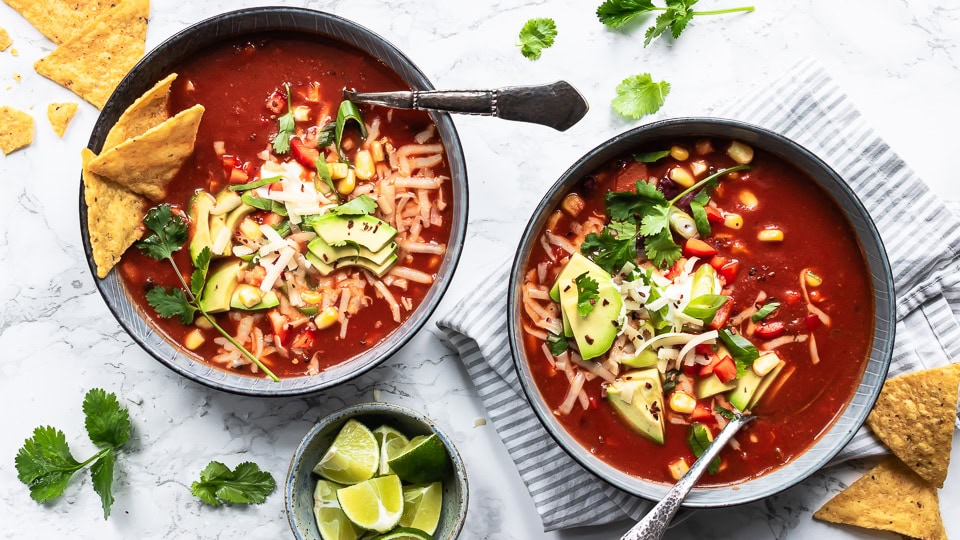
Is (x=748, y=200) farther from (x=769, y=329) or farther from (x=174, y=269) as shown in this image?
(x=174, y=269)

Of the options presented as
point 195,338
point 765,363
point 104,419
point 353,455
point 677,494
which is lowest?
point 104,419

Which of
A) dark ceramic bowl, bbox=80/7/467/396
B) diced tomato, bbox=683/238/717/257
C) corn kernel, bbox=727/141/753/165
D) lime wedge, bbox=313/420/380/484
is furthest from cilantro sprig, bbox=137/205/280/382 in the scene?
corn kernel, bbox=727/141/753/165

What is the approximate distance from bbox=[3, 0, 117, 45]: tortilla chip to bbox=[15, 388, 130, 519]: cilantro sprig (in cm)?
179

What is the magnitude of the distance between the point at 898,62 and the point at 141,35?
3.78m

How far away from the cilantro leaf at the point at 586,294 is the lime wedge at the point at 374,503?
1229 mm

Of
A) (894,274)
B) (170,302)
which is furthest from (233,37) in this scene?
(894,274)

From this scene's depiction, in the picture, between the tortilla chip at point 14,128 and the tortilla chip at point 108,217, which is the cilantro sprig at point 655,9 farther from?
the tortilla chip at point 14,128

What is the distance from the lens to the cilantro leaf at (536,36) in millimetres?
4293

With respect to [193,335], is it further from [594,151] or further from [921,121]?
[921,121]

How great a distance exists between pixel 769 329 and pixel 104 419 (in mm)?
3175

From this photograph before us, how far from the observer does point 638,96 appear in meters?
4.26

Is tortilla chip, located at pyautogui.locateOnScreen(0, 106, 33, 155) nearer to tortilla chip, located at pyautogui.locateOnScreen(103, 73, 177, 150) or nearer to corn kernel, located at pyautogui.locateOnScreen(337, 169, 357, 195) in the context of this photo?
tortilla chip, located at pyautogui.locateOnScreen(103, 73, 177, 150)

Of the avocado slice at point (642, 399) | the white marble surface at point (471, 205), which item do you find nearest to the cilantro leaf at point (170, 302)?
the white marble surface at point (471, 205)

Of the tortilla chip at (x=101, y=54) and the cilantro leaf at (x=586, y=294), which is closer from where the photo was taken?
the cilantro leaf at (x=586, y=294)
